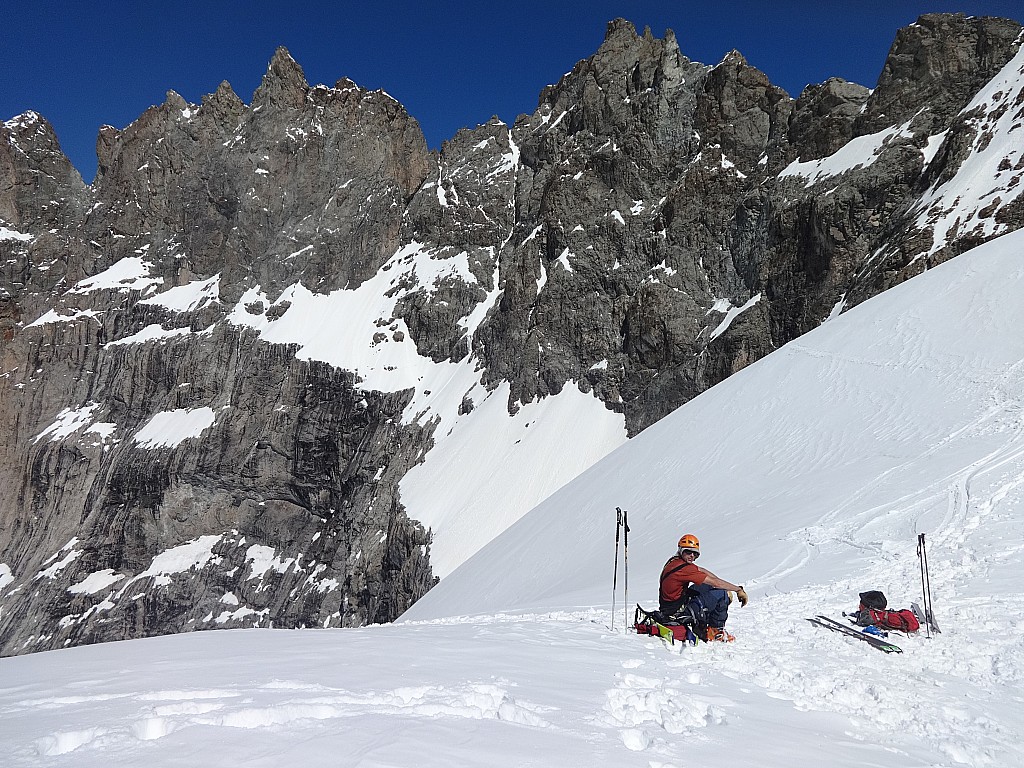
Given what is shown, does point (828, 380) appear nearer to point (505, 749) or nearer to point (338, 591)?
point (505, 749)

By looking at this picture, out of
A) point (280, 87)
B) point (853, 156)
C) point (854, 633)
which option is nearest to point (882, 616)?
point (854, 633)

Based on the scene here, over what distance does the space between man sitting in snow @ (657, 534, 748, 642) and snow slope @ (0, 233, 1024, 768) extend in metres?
0.30

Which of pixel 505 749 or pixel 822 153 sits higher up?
pixel 822 153

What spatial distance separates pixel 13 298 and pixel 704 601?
358ft

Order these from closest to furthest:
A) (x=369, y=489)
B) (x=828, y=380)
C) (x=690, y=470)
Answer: (x=690, y=470) → (x=828, y=380) → (x=369, y=489)

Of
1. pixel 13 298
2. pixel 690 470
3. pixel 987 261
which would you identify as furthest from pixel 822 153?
pixel 13 298

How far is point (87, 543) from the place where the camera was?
77250 millimetres

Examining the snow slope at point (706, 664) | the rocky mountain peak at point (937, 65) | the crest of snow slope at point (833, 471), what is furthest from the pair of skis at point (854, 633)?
the rocky mountain peak at point (937, 65)

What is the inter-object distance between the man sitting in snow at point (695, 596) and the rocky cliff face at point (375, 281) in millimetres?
39691

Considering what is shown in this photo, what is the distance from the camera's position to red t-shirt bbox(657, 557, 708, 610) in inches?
322

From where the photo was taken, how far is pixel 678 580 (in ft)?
27.3

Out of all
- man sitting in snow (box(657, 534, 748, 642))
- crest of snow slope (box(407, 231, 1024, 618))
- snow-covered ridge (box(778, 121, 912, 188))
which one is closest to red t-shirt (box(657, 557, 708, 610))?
man sitting in snow (box(657, 534, 748, 642))

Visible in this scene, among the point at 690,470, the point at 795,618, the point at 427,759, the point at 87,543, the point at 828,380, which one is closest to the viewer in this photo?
the point at 427,759

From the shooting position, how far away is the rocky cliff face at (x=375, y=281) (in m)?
54.3
